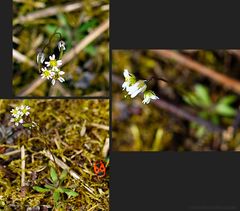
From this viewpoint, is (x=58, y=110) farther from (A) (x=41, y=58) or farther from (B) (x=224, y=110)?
(B) (x=224, y=110)

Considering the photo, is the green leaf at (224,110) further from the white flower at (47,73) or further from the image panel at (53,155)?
the white flower at (47,73)

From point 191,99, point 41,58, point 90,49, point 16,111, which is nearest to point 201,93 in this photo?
point 191,99

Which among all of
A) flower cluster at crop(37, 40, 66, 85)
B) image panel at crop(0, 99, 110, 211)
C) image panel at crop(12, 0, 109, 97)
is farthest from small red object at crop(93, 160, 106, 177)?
flower cluster at crop(37, 40, 66, 85)

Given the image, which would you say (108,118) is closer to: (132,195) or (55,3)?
(132,195)

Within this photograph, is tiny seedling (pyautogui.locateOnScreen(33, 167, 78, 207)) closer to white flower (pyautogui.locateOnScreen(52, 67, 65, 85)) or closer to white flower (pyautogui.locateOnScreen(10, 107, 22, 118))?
white flower (pyautogui.locateOnScreen(10, 107, 22, 118))

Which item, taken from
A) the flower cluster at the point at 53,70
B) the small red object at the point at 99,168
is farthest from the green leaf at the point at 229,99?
the flower cluster at the point at 53,70

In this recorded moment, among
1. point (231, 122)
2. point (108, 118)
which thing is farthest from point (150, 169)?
point (231, 122)
